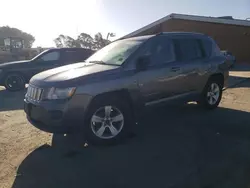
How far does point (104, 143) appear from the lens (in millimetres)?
4266

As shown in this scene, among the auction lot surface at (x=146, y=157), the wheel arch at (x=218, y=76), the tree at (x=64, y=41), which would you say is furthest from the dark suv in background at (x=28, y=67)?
the tree at (x=64, y=41)

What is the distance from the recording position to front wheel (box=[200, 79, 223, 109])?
616 cm

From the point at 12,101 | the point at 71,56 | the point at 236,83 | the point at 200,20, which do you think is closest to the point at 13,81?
the point at 12,101

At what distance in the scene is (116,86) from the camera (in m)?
4.24

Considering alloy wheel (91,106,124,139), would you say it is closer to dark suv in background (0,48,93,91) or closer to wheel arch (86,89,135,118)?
wheel arch (86,89,135,118)

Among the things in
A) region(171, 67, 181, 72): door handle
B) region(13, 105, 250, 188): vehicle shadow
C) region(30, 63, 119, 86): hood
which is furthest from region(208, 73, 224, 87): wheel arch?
region(30, 63, 119, 86): hood

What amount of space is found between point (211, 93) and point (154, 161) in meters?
3.29

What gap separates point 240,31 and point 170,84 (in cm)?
A: 1916

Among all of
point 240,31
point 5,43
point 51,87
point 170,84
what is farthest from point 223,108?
point 5,43

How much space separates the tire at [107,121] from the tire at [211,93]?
249 cm

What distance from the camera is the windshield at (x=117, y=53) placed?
474 centimetres

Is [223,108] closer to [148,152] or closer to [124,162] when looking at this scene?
[148,152]

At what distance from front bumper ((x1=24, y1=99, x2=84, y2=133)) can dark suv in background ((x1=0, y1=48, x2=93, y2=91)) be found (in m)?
7.13

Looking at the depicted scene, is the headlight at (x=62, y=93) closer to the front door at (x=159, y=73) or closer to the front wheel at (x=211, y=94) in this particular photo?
the front door at (x=159, y=73)
